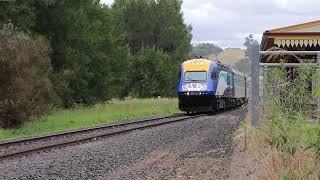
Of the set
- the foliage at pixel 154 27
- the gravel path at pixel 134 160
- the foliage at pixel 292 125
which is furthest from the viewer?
the foliage at pixel 154 27

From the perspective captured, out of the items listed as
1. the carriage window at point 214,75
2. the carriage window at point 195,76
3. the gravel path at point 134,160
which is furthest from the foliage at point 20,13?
the gravel path at point 134,160

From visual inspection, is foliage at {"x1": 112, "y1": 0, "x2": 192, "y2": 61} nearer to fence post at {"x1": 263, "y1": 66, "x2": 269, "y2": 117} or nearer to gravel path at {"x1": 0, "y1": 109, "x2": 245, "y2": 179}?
gravel path at {"x1": 0, "y1": 109, "x2": 245, "y2": 179}

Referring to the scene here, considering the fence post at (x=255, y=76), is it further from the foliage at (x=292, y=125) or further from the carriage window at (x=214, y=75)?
the carriage window at (x=214, y=75)

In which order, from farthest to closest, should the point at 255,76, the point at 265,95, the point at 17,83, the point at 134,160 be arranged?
the point at 17,83 → the point at 134,160 → the point at 265,95 → the point at 255,76

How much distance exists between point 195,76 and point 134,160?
23.2 metres

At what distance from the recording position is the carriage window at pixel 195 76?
35.5 metres

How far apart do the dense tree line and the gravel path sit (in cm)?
1050

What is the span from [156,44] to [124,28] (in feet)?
16.0

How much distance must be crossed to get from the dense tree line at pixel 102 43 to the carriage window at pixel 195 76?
6.99 meters

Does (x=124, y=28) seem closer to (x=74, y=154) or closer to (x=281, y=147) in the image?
(x=74, y=154)

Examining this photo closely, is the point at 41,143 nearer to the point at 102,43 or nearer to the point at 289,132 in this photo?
the point at 289,132

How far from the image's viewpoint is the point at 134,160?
1302 cm

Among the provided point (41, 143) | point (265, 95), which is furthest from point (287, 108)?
point (41, 143)

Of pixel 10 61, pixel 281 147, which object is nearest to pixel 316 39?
pixel 281 147
